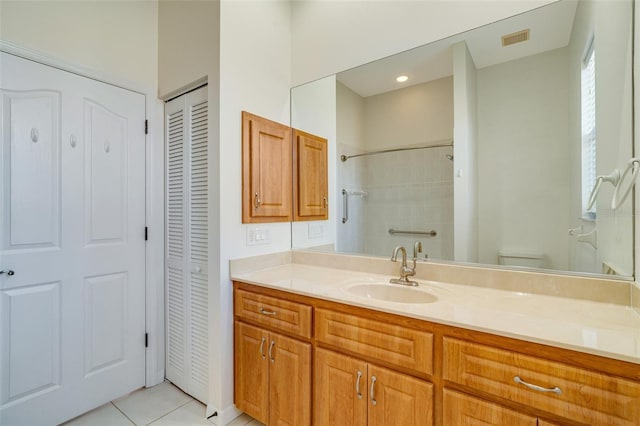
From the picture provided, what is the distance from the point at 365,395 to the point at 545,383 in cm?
64

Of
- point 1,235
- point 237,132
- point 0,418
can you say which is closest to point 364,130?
point 237,132

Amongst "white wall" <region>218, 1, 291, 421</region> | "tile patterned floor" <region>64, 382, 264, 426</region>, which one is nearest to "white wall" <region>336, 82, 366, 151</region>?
"white wall" <region>218, 1, 291, 421</region>

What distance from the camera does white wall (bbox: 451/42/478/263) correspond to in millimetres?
1558

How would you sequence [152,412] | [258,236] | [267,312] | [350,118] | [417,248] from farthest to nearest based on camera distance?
[350,118] < [258,236] < [152,412] < [417,248] < [267,312]

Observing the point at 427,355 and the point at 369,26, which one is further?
the point at 369,26

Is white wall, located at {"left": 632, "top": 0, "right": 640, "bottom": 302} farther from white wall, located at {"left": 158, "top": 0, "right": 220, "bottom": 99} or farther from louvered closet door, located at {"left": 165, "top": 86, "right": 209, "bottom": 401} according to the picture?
louvered closet door, located at {"left": 165, "top": 86, "right": 209, "bottom": 401}

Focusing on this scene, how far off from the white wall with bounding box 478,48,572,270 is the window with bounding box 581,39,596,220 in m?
0.06

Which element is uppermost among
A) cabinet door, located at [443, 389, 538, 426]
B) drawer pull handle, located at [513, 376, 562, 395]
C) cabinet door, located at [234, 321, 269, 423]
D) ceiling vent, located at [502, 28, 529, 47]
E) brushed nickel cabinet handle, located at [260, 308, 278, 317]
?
ceiling vent, located at [502, 28, 529, 47]

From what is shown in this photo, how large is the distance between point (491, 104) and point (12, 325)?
2746 mm

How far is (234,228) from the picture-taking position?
1.71m

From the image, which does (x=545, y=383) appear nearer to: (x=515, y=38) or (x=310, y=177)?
(x=515, y=38)

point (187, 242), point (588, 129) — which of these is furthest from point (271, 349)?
point (588, 129)

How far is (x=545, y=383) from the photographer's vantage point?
0.85m

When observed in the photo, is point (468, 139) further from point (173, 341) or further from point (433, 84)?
point (173, 341)
